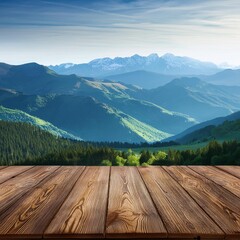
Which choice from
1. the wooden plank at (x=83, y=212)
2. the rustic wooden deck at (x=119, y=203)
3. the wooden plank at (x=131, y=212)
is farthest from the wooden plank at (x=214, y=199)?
the wooden plank at (x=83, y=212)

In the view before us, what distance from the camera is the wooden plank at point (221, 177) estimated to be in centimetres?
566

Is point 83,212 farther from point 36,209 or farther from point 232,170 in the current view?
point 232,170

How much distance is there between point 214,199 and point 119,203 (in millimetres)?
1364

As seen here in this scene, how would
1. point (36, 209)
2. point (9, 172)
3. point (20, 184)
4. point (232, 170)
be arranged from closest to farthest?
point (36, 209)
point (20, 184)
point (9, 172)
point (232, 170)

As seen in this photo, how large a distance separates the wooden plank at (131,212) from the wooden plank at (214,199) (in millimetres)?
672

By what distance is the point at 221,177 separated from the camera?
21.5 ft

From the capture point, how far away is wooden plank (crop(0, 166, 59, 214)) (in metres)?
4.84


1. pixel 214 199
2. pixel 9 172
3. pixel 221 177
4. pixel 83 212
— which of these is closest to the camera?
pixel 83 212

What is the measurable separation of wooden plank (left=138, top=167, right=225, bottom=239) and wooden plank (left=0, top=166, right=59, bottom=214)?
195cm

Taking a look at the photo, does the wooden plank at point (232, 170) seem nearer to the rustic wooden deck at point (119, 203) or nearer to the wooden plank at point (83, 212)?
the rustic wooden deck at point (119, 203)

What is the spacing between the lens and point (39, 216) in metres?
3.99

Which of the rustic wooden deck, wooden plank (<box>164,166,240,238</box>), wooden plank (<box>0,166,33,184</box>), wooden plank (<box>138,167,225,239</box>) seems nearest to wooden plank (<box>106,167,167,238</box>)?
the rustic wooden deck

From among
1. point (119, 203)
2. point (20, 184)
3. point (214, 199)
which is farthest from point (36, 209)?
point (214, 199)

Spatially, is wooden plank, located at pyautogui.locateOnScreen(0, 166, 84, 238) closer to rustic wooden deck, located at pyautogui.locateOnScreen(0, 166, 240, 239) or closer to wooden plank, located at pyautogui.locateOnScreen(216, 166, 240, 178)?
rustic wooden deck, located at pyautogui.locateOnScreen(0, 166, 240, 239)
